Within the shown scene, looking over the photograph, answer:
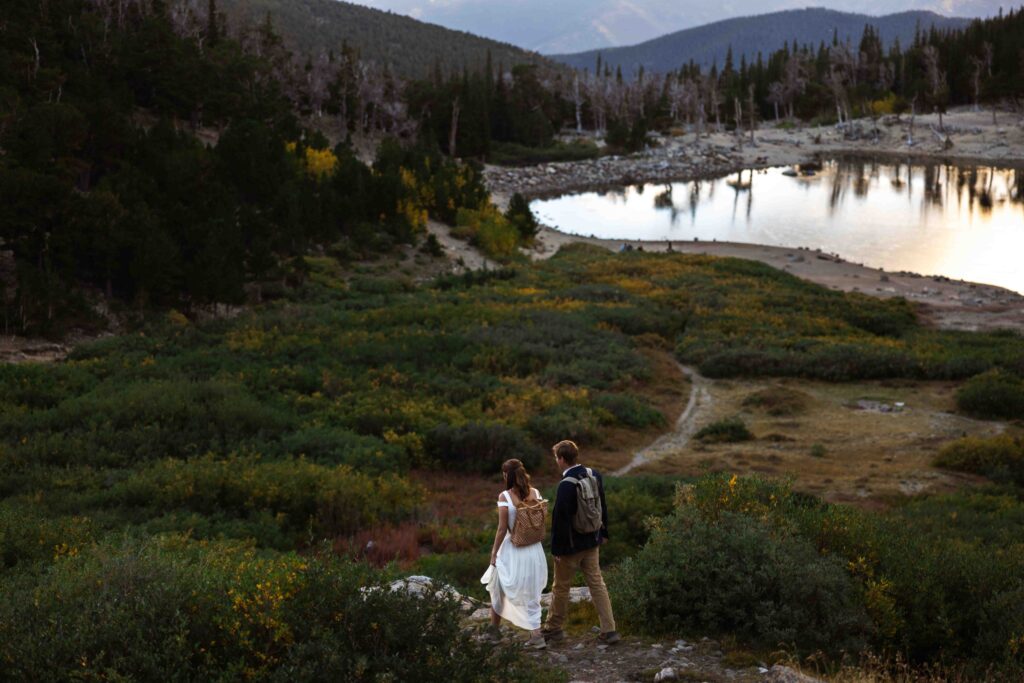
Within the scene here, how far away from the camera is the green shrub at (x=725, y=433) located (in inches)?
720

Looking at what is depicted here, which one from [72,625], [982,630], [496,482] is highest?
[72,625]

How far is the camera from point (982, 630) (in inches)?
315

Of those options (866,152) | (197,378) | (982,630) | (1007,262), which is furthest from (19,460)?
(866,152)

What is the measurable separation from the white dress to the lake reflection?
39.3 metres

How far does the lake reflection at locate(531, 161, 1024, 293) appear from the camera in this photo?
1919 inches

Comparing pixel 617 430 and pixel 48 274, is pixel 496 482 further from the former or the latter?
pixel 48 274

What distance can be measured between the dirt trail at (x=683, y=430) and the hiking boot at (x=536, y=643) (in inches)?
339

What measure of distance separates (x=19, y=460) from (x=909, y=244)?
165 ft

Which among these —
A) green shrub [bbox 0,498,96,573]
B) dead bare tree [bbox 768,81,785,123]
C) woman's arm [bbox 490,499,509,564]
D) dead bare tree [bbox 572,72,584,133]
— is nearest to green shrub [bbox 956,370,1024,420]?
woman's arm [bbox 490,499,509,564]

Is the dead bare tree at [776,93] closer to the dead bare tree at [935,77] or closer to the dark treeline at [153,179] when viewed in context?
the dead bare tree at [935,77]

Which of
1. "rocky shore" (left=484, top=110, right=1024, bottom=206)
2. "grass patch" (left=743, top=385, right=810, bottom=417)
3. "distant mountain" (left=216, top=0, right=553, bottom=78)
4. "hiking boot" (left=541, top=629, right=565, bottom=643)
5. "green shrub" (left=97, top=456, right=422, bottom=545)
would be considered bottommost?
"grass patch" (left=743, top=385, right=810, bottom=417)

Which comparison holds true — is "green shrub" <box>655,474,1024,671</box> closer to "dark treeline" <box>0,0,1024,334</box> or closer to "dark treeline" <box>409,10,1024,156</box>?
"dark treeline" <box>0,0,1024,334</box>

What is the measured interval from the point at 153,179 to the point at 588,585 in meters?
25.6

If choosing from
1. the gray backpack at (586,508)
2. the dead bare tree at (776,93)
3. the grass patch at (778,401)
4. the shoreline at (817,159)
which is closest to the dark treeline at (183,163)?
the shoreline at (817,159)
